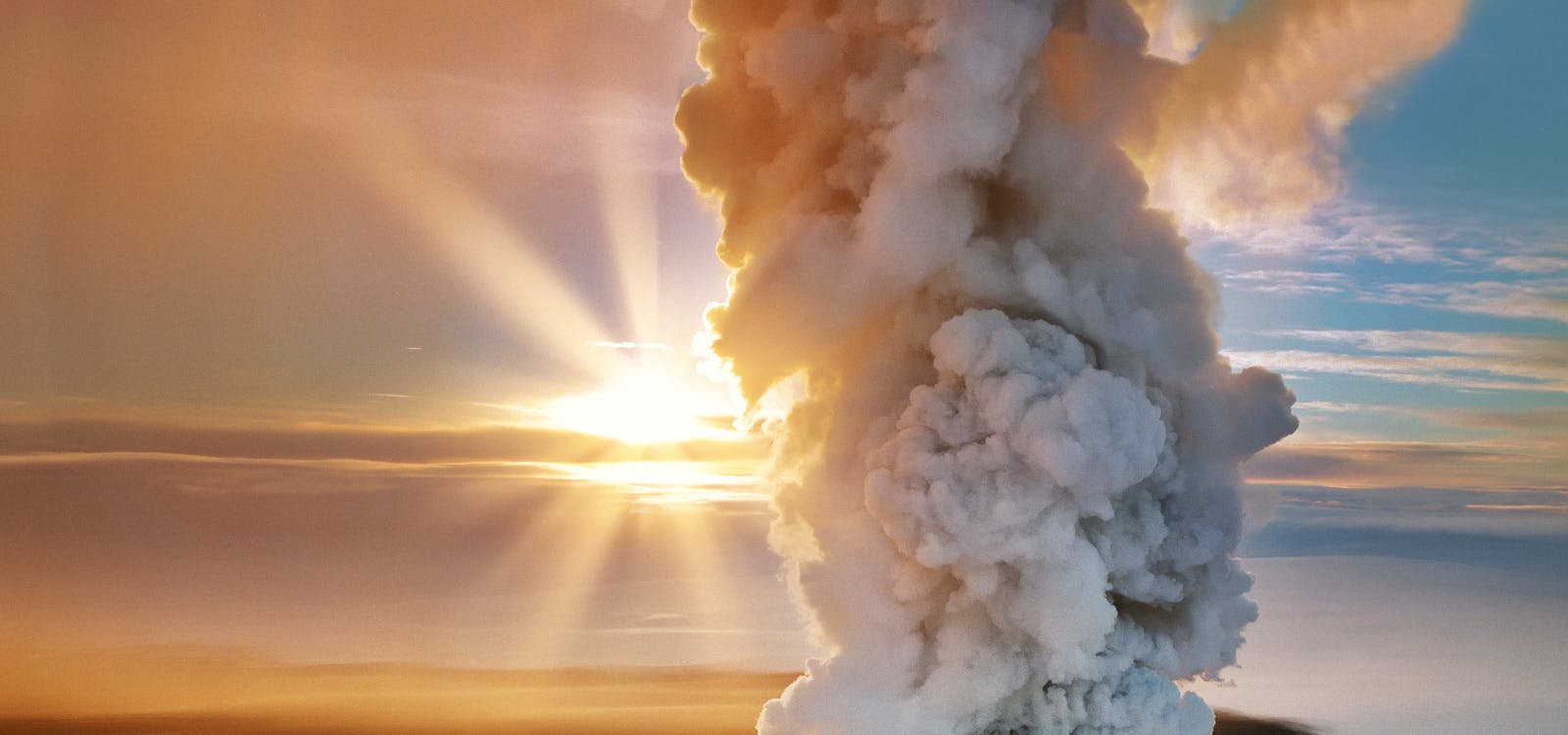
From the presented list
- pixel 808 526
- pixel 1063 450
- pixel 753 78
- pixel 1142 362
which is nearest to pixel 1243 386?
pixel 1142 362

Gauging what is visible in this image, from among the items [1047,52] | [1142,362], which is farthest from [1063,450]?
[1047,52]

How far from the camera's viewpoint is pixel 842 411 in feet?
88.7

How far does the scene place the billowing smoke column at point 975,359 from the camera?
25406 mm

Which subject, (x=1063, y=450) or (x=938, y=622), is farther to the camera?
(x=938, y=622)

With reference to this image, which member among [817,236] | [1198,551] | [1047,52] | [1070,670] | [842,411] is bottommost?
[1070,670]

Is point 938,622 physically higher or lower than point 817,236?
lower

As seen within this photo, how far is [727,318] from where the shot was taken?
2684 cm

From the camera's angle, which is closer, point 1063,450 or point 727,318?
point 1063,450

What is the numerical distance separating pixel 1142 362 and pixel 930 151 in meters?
4.32

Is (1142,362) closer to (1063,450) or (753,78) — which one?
(1063,450)

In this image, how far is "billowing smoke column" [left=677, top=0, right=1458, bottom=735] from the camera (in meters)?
25.4

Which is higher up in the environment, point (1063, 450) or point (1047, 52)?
point (1047, 52)

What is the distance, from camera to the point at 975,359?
25672mm

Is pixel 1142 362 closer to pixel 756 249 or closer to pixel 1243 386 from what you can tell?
pixel 1243 386
